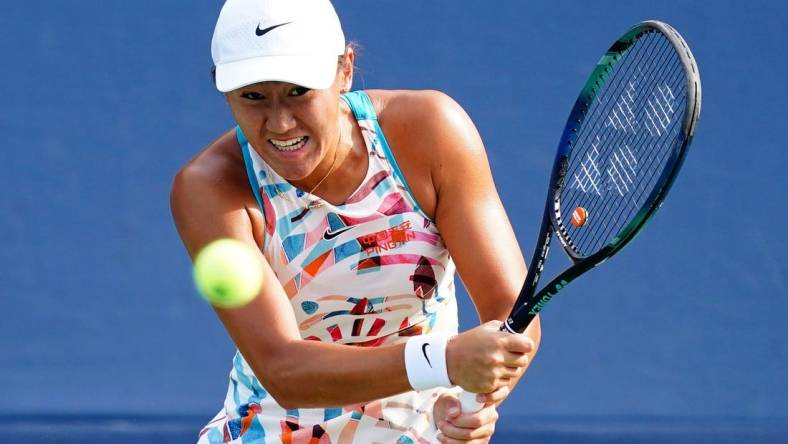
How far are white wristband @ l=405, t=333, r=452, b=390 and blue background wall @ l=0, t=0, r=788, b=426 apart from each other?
2.45 metres

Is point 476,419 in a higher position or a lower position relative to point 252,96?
lower

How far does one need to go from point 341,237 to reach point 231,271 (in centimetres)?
25

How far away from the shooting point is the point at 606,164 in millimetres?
3020

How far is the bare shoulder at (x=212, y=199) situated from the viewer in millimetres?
2771

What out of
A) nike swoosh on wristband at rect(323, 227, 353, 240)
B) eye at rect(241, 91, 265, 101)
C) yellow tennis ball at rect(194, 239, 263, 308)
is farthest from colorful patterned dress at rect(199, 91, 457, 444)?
eye at rect(241, 91, 265, 101)

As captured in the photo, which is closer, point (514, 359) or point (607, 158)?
point (514, 359)

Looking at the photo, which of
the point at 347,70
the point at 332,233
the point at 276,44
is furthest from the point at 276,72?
the point at 332,233

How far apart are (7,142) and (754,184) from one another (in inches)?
98.6

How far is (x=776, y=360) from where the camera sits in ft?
16.3

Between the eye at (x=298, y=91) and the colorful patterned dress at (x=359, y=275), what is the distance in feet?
0.77

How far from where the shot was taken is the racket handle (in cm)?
257

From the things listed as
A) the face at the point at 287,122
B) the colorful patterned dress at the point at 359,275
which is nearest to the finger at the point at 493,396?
the colorful patterned dress at the point at 359,275

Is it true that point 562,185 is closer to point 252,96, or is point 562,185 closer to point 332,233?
point 332,233

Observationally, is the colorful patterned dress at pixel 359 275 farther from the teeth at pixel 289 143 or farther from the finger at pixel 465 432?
the finger at pixel 465 432
